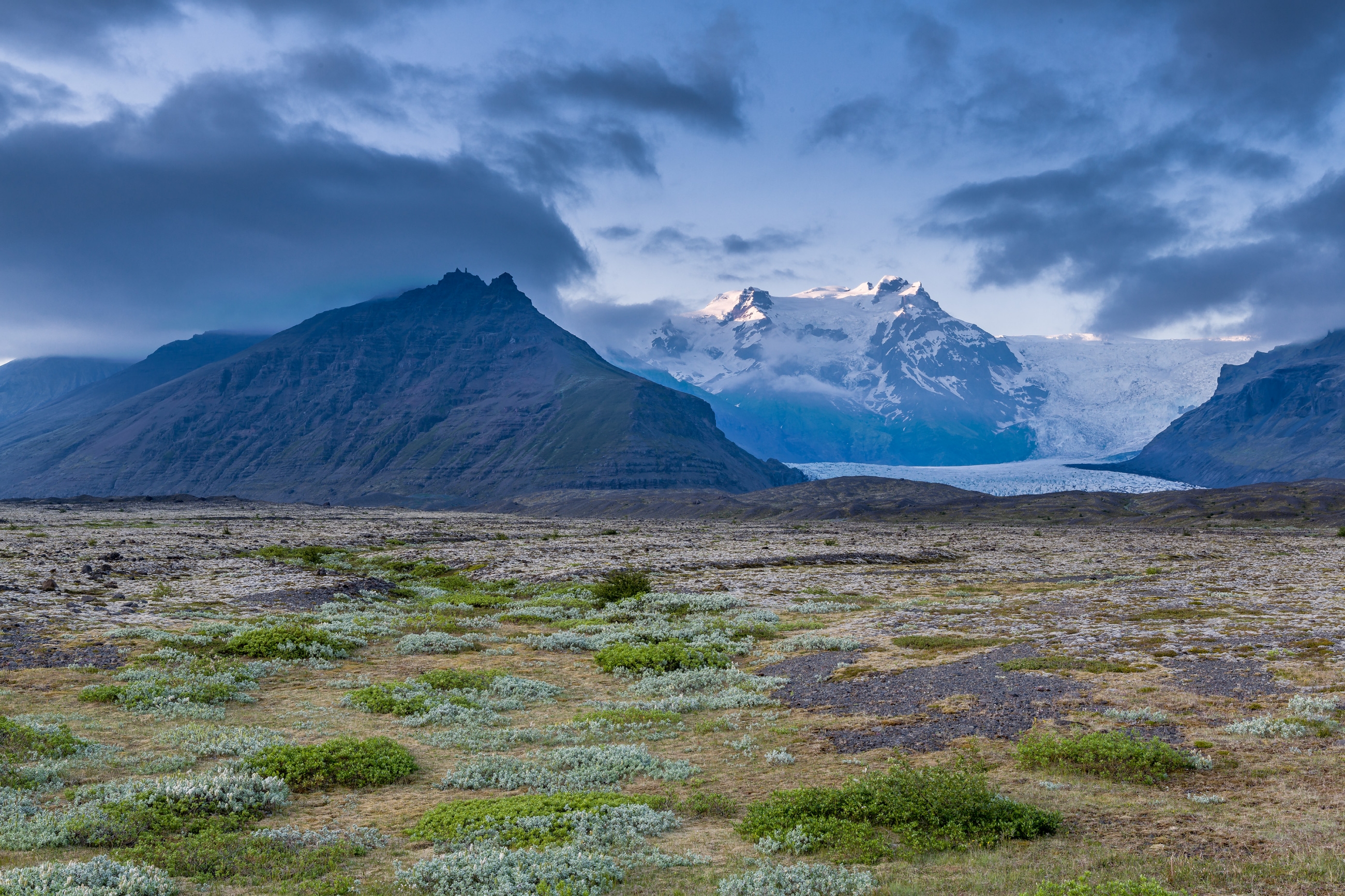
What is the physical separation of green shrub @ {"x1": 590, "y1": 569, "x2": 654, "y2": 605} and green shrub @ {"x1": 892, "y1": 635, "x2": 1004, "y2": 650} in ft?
52.7

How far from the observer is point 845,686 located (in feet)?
65.6

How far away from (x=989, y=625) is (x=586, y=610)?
1683 cm

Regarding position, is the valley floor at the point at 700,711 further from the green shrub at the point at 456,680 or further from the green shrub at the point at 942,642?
the green shrub at the point at 456,680

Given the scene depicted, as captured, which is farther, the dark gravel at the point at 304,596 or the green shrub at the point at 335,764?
the dark gravel at the point at 304,596

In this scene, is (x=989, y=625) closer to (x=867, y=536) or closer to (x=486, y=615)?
(x=486, y=615)

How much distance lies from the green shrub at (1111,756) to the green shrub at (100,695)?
18748 millimetres

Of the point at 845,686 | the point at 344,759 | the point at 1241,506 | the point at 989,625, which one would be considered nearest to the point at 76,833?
the point at 344,759

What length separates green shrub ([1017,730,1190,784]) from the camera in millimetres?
12688

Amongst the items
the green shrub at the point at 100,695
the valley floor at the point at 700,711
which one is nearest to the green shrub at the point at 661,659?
the valley floor at the point at 700,711

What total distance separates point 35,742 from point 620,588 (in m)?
27.3

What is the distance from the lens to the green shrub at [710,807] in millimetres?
11986

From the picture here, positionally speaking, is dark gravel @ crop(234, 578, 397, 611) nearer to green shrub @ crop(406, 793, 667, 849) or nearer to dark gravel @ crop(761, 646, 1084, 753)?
dark gravel @ crop(761, 646, 1084, 753)

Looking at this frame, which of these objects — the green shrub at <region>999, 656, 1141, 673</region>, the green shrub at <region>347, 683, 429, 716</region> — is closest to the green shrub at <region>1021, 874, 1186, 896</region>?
the green shrub at <region>999, 656, 1141, 673</region>

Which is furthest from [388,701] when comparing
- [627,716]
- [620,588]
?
[620,588]
